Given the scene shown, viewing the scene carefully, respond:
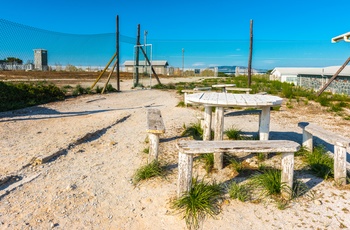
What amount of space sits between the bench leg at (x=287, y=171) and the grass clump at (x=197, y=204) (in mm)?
615

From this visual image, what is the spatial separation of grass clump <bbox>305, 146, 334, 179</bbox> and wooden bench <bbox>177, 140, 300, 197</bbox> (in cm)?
68

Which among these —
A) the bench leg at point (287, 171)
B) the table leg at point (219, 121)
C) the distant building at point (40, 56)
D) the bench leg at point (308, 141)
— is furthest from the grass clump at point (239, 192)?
the distant building at point (40, 56)

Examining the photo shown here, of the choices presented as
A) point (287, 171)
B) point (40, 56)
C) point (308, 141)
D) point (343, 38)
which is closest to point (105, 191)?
point (287, 171)

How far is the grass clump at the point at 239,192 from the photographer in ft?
8.55

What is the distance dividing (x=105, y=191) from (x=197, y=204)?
958mm

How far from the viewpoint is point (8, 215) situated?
2.35 m

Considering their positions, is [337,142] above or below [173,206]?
above

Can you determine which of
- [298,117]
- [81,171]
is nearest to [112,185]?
[81,171]

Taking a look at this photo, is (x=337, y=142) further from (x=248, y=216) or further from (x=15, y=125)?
(x=15, y=125)

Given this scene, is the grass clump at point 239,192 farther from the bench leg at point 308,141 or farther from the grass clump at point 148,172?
the bench leg at point 308,141

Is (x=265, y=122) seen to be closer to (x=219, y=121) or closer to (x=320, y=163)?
(x=219, y=121)

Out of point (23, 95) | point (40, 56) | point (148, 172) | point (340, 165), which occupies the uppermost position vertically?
point (40, 56)

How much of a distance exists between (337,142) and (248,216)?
1209 millimetres

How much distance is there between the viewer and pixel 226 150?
2.52 metres
